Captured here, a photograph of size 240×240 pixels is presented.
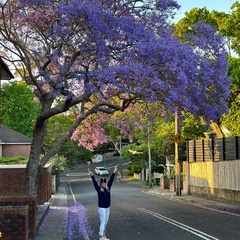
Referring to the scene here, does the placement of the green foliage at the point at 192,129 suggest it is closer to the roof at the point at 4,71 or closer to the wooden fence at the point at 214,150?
the wooden fence at the point at 214,150

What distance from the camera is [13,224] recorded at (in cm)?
967

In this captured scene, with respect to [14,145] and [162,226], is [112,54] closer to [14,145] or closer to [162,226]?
[162,226]

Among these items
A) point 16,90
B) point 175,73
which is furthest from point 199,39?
point 16,90

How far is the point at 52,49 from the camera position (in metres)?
A: 17.7

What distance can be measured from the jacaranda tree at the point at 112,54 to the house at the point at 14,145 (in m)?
30.6

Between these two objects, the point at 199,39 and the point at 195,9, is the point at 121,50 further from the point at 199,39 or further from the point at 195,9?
the point at 195,9

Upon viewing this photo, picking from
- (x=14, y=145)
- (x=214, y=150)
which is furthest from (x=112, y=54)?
(x=14, y=145)

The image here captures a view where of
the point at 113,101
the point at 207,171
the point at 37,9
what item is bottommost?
the point at 207,171

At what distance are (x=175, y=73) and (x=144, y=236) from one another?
226 inches

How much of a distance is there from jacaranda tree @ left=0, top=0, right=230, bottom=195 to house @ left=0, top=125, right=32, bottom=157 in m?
30.6

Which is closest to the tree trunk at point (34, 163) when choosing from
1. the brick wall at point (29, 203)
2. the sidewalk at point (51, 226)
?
the sidewalk at point (51, 226)

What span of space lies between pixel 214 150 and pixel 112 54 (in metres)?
12.6

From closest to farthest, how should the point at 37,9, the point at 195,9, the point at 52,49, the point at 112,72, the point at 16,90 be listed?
the point at 112,72, the point at 37,9, the point at 52,49, the point at 195,9, the point at 16,90

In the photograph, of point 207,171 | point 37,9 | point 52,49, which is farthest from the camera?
point 207,171
